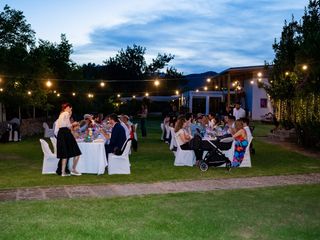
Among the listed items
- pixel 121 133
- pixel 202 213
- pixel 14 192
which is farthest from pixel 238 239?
pixel 121 133

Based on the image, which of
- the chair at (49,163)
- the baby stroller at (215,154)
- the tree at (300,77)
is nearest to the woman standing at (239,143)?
the baby stroller at (215,154)

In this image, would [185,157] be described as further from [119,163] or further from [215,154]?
[119,163]

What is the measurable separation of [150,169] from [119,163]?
1.03m

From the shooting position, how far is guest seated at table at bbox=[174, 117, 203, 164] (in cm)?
1092

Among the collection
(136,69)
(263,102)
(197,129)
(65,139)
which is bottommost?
(65,139)

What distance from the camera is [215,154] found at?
35.5ft

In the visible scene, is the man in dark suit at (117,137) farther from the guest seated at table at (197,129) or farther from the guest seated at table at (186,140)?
the guest seated at table at (197,129)

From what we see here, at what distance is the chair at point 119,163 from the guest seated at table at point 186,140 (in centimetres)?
164

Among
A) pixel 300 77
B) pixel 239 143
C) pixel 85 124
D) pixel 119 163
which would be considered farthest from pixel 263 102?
pixel 119 163

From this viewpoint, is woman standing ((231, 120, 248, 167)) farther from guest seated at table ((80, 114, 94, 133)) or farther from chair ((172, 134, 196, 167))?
guest seated at table ((80, 114, 94, 133))

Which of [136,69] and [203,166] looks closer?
[203,166]

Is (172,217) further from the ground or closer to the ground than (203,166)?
closer to the ground

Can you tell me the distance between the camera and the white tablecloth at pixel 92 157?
33.7 ft

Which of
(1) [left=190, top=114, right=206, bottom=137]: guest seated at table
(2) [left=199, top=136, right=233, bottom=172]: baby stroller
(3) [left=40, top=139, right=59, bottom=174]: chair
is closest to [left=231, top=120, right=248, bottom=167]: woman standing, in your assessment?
(2) [left=199, top=136, right=233, bottom=172]: baby stroller
